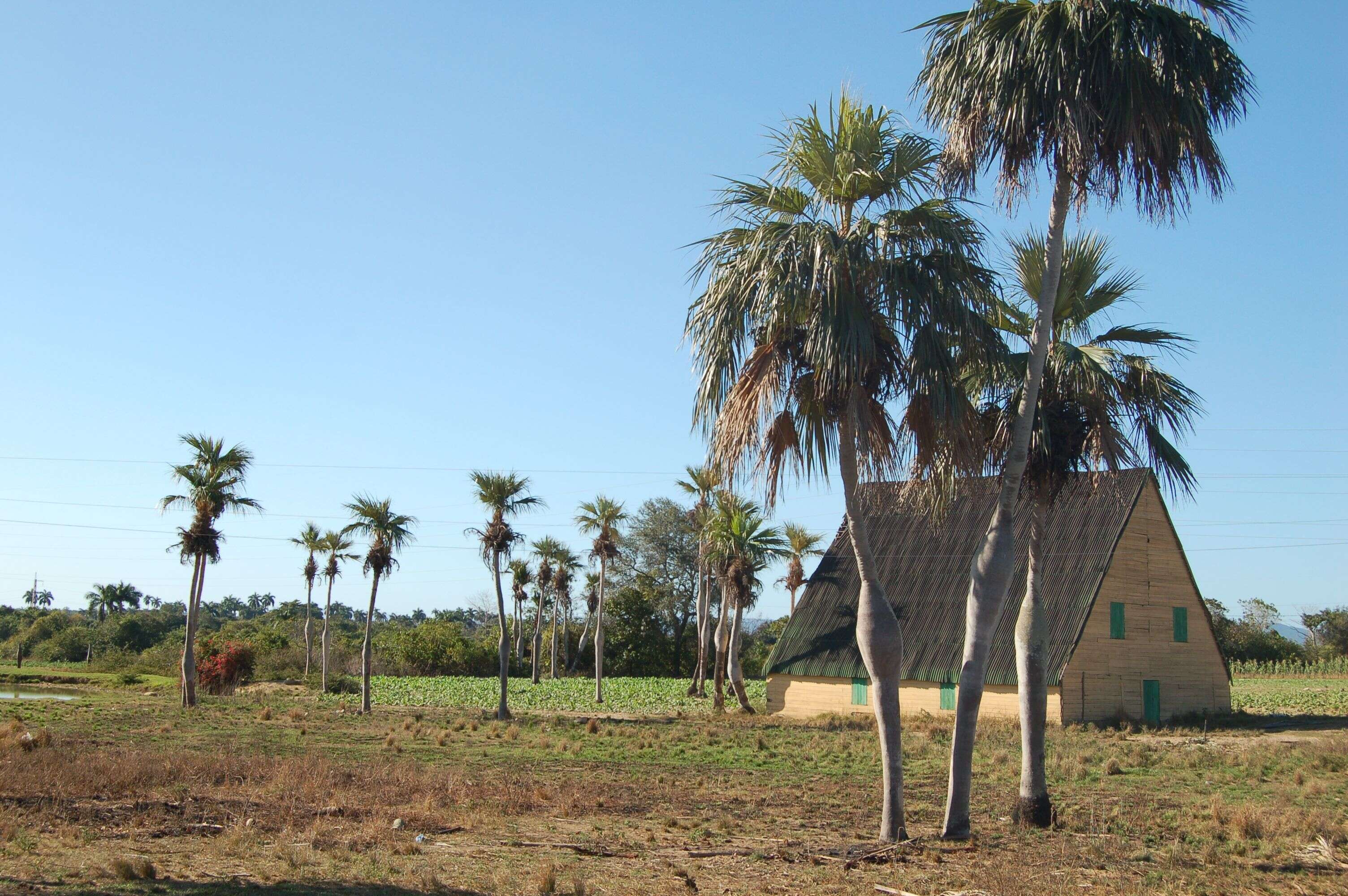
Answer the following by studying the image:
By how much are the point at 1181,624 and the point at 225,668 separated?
141 feet

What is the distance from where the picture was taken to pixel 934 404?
38.4 ft

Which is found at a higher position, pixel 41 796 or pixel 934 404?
pixel 934 404

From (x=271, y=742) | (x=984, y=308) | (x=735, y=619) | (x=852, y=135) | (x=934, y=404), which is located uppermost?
(x=852, y=135)

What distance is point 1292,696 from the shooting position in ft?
153

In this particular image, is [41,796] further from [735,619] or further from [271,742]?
[735,619]

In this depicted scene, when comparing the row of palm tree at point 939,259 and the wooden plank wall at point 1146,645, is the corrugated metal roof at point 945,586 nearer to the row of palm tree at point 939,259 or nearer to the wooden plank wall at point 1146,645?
the wooden plank wall at point 1146,645

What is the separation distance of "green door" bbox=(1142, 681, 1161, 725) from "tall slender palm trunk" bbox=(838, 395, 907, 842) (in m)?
26.1

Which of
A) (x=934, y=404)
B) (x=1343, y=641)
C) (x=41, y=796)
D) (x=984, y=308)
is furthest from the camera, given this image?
(x=1343, y=641)

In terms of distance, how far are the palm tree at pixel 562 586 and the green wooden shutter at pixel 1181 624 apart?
119 feet

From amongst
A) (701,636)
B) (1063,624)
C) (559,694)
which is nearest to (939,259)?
(1063,624)

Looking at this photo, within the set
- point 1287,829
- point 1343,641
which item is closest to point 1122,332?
point 1287,829

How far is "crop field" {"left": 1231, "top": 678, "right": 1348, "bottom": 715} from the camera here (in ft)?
125

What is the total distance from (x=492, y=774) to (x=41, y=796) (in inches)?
311

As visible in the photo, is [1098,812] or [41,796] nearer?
[41,796]
